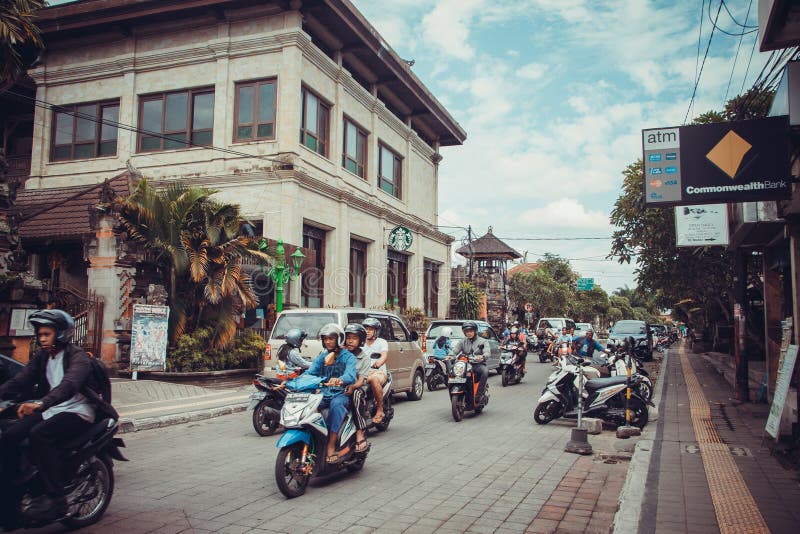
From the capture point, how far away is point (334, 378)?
6.43 metres

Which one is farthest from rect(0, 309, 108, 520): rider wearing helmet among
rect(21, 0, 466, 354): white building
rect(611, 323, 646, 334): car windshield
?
rect(611, 323, 646, 334): car windshield

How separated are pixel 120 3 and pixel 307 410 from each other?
815 inches

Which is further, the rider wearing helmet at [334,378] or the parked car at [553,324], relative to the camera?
the parked car at [553,324]

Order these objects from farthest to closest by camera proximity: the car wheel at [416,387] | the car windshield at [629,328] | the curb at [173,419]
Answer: the car windshield at [629,328] < the car wheel at [416,387] < the curb at [173,419]

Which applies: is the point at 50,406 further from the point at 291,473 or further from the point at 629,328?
the point at 629,328

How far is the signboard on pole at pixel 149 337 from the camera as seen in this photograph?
13922 millimetres

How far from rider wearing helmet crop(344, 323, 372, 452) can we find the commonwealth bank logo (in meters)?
5.18

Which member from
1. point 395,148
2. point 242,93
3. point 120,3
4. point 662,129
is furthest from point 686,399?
point 120,3

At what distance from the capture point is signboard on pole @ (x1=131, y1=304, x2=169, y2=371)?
13922 mm

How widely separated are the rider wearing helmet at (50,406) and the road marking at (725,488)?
5139 mm

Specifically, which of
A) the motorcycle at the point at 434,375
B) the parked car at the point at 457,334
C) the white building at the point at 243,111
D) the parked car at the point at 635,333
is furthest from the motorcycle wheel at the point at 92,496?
the parked car at the point at 635,333

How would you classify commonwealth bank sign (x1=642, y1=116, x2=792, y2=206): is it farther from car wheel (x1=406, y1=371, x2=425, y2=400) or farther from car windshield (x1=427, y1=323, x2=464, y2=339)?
car windshield (x1=427, y1=323, x2=464, y2=339)

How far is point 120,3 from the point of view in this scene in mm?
21219

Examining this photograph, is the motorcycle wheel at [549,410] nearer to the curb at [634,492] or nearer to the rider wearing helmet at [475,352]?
the rider wearing helmet at [475,352]
